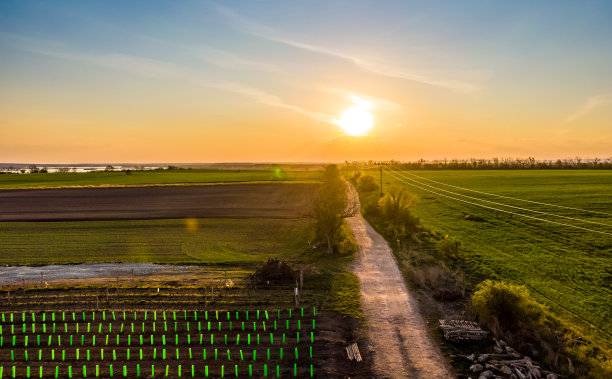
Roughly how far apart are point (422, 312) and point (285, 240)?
23.3m

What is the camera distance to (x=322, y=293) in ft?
84.1

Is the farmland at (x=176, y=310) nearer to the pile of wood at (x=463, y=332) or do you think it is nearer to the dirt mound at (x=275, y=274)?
the dirt mound at (x=275, y=274)

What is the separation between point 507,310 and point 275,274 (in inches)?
625

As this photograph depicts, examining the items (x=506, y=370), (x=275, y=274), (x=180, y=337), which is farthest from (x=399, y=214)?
(x=180, y=337)

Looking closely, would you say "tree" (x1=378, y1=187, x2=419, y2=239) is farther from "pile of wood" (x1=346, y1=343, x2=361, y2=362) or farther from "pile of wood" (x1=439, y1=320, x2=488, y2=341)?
"pile of wood" (x1=346, y1=343, x2=361, y2=362)

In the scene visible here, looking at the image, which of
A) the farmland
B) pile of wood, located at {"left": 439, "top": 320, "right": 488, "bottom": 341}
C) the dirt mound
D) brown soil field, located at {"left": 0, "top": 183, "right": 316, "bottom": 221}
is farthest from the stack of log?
brown soil field, located at {"left": 0, "top": 183, "right": 316, "bottom": 221}

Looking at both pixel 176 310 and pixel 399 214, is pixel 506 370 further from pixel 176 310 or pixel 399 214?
pixel 399 214

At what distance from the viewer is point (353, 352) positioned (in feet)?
57.4

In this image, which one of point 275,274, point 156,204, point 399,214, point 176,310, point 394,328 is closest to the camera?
point 394,328

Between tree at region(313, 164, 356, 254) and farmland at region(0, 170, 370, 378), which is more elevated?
tree at region(313, 164, 356, 254)

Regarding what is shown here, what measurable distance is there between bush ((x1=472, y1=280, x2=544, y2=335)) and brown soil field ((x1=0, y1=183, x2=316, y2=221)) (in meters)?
40.7

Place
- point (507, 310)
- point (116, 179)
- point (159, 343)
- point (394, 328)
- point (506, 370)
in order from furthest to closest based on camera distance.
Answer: point (116, 179) < point (394, 328) < point (507, 310) < point (159, 343) < point (506, 370)

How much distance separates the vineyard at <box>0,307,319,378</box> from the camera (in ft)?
52.8

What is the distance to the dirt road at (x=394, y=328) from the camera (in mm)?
16391
